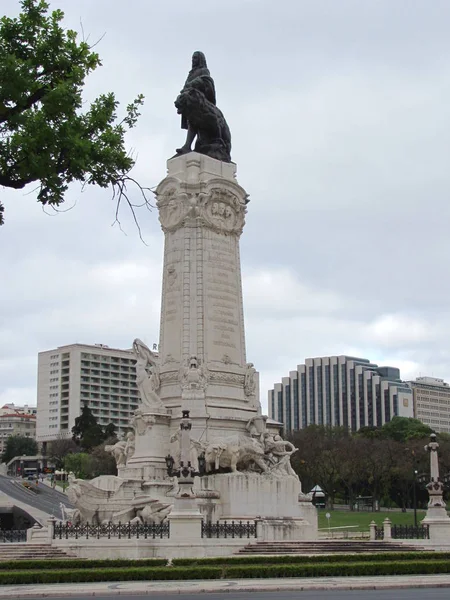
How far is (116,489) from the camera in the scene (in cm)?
3719

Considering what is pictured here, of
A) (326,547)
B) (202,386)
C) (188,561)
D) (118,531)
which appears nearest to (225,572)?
(188,561)

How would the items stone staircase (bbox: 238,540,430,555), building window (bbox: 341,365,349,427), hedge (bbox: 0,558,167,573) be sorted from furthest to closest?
1. building window (bbox: 341,365,349,427)
2. stone staircase (bbox: 238,540,430,555)
3. hedge (bbox: 0,558,167,573)

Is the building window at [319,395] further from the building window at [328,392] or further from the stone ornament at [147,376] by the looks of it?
the stone ornament at [147,376]

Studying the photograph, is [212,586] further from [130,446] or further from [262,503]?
[130,446]

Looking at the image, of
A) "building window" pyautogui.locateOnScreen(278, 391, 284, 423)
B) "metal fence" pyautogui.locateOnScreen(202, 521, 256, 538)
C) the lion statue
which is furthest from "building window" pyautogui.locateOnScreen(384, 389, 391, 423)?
"metal fence" pyautogui.locateOnScreen(202, 521, 256, 538)

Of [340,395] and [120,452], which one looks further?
[340,395]

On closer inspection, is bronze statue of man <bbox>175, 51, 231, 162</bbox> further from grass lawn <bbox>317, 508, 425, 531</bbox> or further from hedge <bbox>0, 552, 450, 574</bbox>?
grass lawn <bbox>317, 508, 425, 531</bbox>

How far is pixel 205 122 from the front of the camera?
4438 cm

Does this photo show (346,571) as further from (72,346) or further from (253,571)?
(72,346)

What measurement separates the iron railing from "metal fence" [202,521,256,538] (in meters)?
7.12

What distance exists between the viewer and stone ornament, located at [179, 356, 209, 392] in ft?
128

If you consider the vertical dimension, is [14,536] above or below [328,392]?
below

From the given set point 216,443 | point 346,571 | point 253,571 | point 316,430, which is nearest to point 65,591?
point 253,571

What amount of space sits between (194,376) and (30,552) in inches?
402
